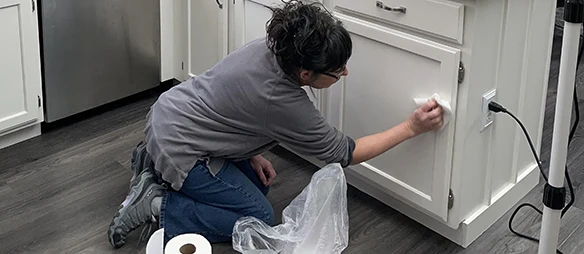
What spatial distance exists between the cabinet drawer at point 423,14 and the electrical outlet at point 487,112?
0.23 m

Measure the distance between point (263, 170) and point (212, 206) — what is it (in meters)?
0.26

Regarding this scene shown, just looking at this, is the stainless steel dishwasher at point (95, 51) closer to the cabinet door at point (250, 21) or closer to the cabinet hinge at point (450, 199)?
the cabinet door at point (250, 21)

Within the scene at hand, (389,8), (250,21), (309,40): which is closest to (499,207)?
(389,8)

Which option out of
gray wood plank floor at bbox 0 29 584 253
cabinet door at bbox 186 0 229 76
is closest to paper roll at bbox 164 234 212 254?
gray wood plank floor at bbox 0 29 584 253

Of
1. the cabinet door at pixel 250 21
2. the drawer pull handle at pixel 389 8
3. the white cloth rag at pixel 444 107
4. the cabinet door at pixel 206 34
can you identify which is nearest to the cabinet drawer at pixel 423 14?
the drawer pull handle at pixel 389 8

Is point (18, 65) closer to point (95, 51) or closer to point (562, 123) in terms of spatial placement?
point (95, 51)

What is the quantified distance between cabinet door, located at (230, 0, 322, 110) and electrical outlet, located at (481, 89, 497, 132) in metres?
0.56

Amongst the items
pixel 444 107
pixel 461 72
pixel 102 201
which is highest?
pixel 461 72

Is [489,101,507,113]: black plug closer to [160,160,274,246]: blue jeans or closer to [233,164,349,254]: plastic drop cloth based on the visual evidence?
[233,164,349,254]: plastic drop cloth

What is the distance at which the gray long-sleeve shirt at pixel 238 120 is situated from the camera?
2025 millimetres

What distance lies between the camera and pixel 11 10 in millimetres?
2568

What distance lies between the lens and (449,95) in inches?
79.2

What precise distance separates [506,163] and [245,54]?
87 cm

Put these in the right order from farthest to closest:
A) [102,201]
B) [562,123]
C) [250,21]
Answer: [250,21], [102,201], [562,123]
